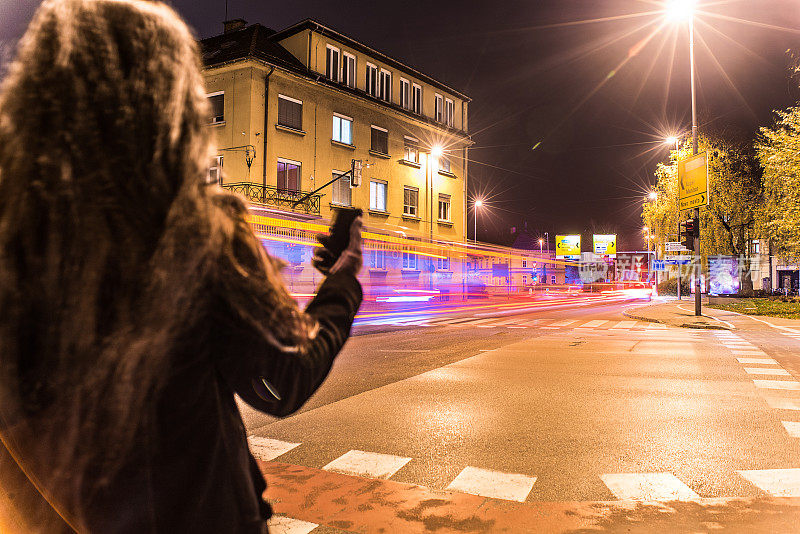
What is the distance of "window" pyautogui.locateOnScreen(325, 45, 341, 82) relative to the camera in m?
28.7

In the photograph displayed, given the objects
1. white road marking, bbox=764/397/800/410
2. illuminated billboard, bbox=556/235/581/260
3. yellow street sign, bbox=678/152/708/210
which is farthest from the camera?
illuminated billboard, bbox=556/235/581/260

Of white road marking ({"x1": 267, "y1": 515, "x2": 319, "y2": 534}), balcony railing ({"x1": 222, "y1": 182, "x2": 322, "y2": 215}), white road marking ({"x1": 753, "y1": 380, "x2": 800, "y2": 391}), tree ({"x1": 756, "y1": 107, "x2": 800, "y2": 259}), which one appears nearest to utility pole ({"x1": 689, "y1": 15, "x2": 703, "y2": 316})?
tree ({"x1": 756, "y1": 107, "x2": 800, "y2": 259})

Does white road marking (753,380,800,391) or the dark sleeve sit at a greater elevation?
the dark sleeve

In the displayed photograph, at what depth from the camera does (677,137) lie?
35.8m

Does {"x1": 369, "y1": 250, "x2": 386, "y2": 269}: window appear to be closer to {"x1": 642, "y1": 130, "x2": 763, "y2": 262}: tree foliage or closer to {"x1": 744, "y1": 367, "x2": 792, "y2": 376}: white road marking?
{"x1": 744, "y1": 367, "x2": 792, "y2": 376}: white road marking

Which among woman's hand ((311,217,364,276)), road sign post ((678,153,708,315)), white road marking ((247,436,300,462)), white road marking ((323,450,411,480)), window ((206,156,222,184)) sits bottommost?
white road marking ((247,436,300,462))

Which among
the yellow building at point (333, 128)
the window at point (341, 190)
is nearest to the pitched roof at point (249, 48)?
the yellow building at point (333, 128)

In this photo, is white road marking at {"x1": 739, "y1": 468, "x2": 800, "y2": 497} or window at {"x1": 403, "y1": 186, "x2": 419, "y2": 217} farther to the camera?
window at {"x1": 403, "y1": 186, "x2": 419, "y2": 217}

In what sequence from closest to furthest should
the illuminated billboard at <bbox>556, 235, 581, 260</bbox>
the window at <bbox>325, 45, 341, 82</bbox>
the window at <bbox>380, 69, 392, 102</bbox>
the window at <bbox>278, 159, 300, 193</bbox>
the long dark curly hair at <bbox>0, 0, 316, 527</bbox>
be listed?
the long dark curly hair at <bbox>0, 0, 316, 527</bbox> < the window at <bbox>278, 159, 300, 193</bbox> < the window at <bbox>325, 45, 341, 82</bbox> < the window at <bbox>380, 69, 392, 102</bbox> < the illuminated billboard at <bbox>556, 235, 581, 260</bbox>

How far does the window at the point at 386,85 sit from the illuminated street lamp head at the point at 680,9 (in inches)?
644

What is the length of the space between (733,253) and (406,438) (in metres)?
35.9

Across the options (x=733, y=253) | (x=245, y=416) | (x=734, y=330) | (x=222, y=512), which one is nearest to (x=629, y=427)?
(x=245, y=416)

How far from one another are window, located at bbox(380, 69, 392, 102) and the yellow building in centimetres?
6

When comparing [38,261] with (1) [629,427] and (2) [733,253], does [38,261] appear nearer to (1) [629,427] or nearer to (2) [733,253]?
(1) [629,427]
